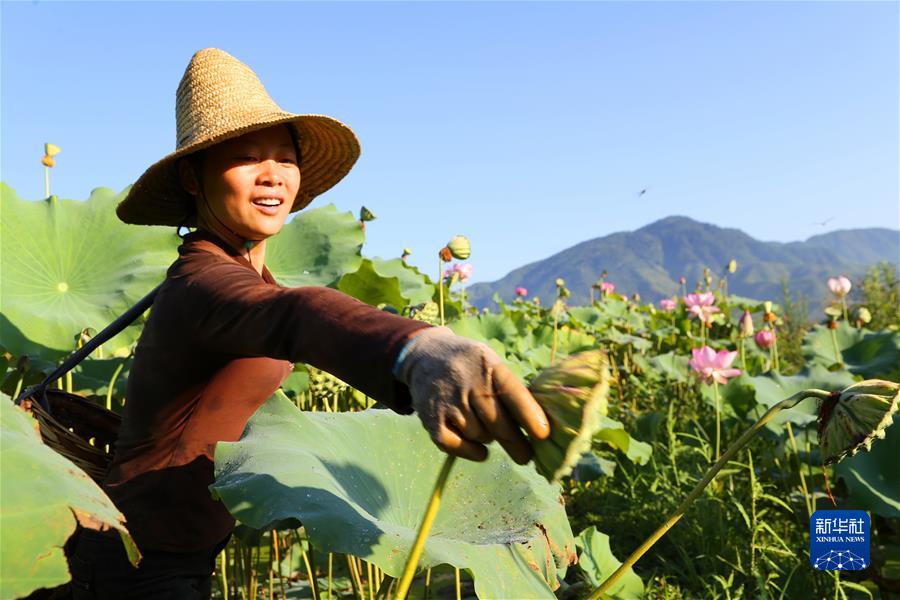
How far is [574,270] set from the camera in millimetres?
198875

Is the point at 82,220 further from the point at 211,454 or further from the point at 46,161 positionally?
the point at 211,454

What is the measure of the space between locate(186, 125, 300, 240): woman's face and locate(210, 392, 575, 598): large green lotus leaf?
0.83 ft

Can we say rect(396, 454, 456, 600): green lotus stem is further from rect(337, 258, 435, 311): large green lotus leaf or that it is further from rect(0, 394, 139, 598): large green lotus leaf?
rect(337, 258, 435, 311): large green lotus leaf

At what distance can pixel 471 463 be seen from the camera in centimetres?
108

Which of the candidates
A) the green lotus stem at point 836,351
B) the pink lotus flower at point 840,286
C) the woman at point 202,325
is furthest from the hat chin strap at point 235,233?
the pink lotus flower at point 840,286

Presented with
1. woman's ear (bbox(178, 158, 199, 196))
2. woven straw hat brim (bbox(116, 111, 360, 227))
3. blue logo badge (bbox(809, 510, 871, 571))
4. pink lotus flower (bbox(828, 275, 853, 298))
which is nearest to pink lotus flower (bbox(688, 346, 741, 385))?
blue logo badge (bbox(809, 510, 871, 571))

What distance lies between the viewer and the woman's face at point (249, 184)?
3.41 ft

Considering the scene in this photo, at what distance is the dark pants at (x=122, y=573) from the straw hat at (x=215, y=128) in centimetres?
51

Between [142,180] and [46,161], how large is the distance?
1.37m

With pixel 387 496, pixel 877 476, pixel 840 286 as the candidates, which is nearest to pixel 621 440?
pixel 877 476

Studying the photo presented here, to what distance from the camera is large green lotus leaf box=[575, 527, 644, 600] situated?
1.62 metres

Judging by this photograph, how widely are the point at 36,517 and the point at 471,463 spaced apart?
68cm

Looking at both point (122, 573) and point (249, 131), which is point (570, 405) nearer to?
point (249, 131)

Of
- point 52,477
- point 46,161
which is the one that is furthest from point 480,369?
point 46,161
